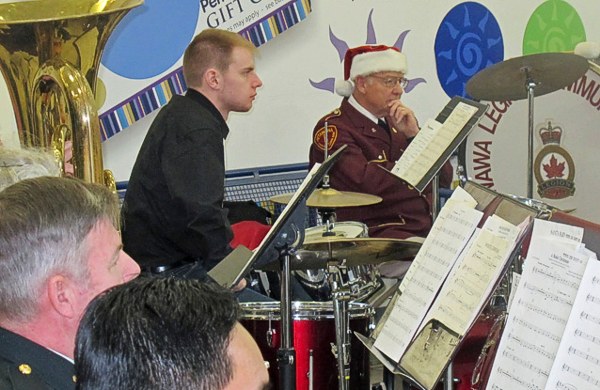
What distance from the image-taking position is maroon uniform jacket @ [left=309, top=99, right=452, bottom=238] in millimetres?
4555

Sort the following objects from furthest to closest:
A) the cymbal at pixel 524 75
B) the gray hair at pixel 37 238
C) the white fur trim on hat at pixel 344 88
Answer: the white fur trim on hat at pixel 344 88
the cymbal at pixel 524 75
the gray hair at pixel 37 238

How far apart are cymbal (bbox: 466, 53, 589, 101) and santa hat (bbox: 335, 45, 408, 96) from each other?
1.57 feet

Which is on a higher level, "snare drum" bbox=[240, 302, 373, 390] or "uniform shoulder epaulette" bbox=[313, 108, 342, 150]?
"uniform shoulder epaulette" bbox=[313, 108, 342, 150]

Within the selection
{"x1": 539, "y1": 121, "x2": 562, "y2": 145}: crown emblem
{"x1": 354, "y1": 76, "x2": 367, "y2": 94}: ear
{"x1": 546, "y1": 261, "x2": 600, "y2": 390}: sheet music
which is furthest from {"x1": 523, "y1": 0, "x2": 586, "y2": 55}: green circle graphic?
{"x1": 546, "y1": 261, "x2": 600, "y2": 390}: sheet music

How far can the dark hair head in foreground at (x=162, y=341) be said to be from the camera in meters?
1.11

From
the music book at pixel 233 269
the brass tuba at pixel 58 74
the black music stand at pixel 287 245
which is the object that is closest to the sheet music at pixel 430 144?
the black music stand at pixel 287 245

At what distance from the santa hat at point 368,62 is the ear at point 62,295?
3.28 m

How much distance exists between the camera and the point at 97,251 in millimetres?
1798

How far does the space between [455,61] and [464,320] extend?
3.42m

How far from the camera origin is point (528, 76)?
444 cm

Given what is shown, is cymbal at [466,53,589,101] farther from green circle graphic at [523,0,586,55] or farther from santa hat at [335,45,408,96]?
green circle graphic at [523,0,586,55]

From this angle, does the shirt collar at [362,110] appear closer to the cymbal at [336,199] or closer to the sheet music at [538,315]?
the cymbal at [336,199]

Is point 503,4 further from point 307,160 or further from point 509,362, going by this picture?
point 509,362

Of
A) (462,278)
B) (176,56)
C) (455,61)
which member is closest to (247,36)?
(176,56)
